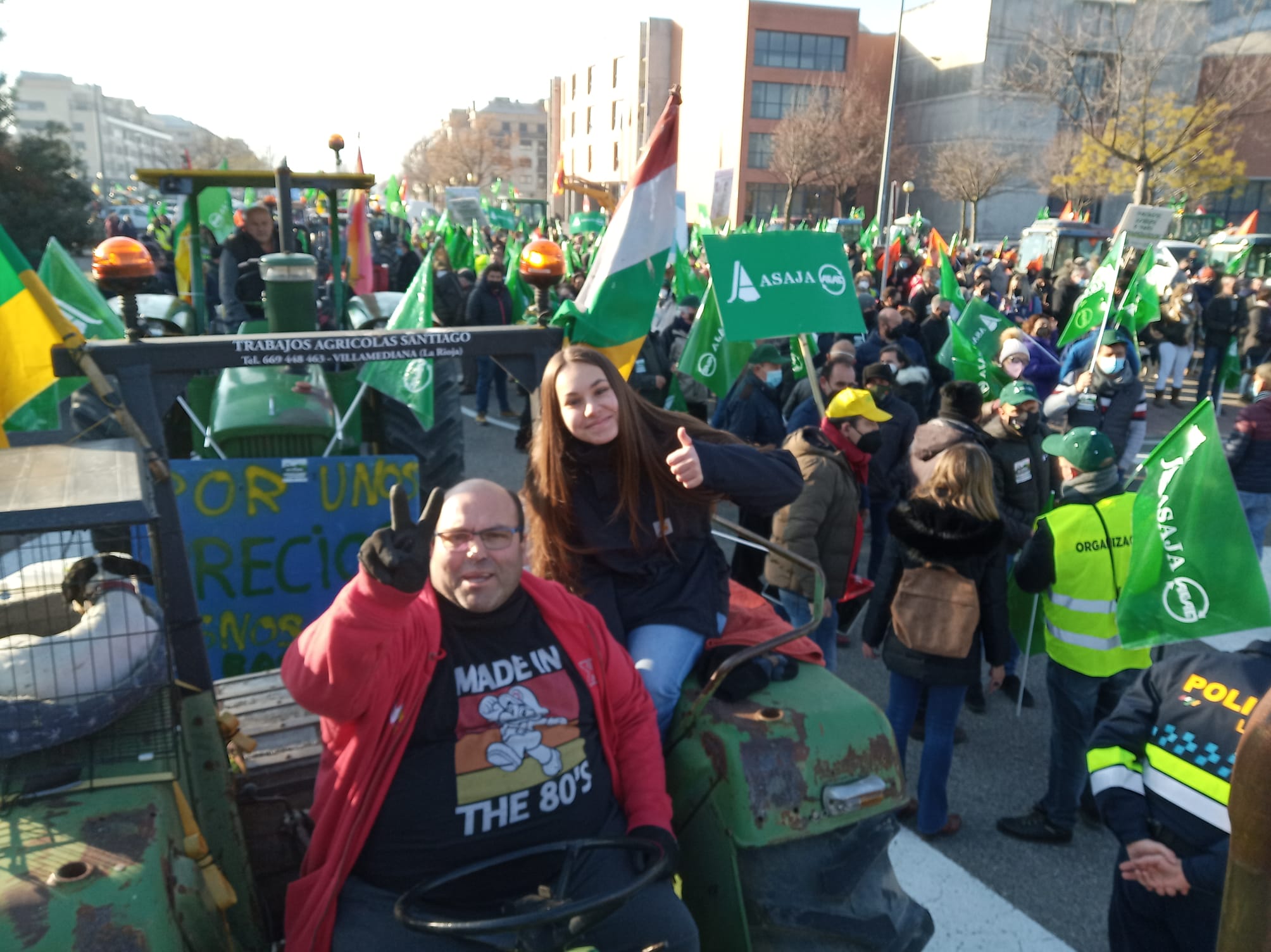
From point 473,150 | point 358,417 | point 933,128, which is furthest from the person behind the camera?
point 473,150

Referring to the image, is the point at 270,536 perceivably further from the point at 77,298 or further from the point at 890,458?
the point at 890,458

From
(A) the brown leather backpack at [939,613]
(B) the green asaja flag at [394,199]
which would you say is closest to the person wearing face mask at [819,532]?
(A) the brown leather backpack at [939,613]

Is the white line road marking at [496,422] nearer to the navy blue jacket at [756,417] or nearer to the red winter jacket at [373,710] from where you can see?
the navy blue jacket at [756,417]

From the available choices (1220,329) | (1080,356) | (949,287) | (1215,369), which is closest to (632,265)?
(1080,356)

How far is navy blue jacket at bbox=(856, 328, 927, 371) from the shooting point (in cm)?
915

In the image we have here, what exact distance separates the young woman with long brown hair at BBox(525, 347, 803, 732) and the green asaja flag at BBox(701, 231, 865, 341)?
9.87 feet

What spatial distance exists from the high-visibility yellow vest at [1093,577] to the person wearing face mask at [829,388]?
2267 mm

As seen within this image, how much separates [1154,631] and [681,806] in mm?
1880

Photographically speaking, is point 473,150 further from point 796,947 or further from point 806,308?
point 796,947

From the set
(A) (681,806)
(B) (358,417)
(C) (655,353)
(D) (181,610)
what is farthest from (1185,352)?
A: (D) (181,610)

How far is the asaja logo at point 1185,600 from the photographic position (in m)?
3.24

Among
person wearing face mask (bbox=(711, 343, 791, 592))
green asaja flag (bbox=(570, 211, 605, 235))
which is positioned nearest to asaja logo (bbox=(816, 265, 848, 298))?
person wearing face mask (bbox=(711, 343, 791, 592))

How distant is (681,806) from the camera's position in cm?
260

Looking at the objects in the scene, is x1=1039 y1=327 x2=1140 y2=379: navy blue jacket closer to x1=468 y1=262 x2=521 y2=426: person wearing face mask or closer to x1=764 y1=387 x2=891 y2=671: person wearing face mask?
x1=764 y1=387 x2=891 y2=671: person wearing face mask
